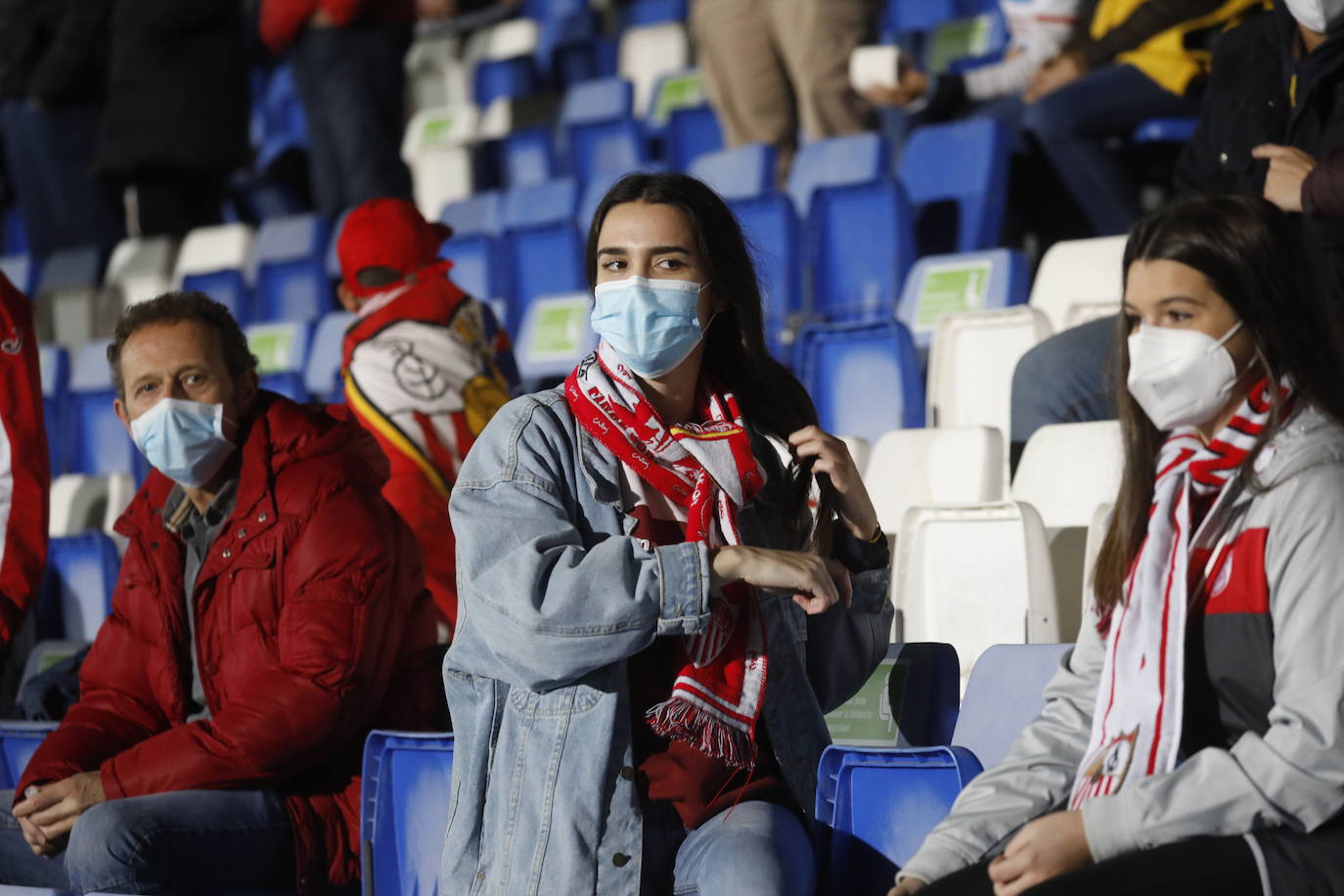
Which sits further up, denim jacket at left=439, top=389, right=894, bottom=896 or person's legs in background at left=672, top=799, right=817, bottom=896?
denim jacket at left=439, top=389, right=894, bottom=896

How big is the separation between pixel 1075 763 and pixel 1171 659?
22 centimetres

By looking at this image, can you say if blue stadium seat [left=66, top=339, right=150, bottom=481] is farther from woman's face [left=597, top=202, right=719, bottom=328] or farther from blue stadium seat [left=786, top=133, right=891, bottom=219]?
woman's face [left=597, top=202, right=719, bottom=328]

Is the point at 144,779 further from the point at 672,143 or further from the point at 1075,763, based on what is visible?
the point at 672,143

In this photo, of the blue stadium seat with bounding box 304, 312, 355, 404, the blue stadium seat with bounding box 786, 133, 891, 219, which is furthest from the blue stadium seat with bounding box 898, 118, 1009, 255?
the blue stadium seat with bounding box 304, 312, 355, 404

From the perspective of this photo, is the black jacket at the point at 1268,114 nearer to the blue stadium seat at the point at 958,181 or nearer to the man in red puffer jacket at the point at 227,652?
the blue stadium seat at the point at 958,181

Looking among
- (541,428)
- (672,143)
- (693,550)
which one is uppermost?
(672,143)

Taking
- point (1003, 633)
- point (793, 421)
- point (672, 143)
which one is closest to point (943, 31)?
point (672, 143)

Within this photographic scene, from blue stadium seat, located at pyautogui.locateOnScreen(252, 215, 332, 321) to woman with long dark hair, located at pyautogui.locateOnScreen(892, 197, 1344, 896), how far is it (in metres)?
5.06

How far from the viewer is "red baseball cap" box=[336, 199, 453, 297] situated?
3861 millimetres

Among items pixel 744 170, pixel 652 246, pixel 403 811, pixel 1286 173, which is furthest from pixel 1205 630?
pixel 744 170

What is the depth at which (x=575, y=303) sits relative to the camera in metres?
5.23

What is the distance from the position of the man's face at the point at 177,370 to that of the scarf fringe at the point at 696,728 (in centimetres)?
106

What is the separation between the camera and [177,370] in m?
2.80

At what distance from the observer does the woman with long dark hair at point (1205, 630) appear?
5.78ft
